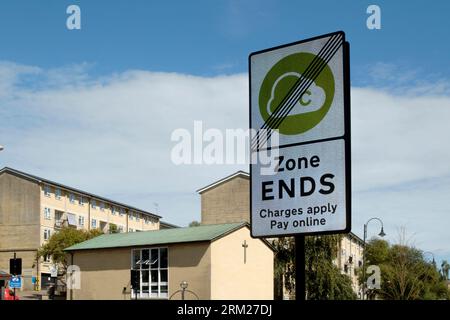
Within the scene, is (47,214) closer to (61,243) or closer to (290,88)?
(61,243)

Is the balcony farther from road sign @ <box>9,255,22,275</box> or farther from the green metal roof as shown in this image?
road sign @ <box>9,255,22,275</box>

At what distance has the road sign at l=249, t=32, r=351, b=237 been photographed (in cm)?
371

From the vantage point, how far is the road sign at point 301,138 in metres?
3.71

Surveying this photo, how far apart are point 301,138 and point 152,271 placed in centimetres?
5193

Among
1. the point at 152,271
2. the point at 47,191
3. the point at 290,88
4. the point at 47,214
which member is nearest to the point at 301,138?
the point at 290,88

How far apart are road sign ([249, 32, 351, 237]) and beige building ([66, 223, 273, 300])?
154ft

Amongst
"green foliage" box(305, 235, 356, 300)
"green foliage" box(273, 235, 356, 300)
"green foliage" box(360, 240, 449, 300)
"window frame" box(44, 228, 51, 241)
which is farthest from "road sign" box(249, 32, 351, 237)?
"window frame" box(44, 228, 51, 241)

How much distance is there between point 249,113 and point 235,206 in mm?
83134

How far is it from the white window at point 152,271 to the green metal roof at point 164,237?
35.5 inches

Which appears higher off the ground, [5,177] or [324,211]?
[5,177]
